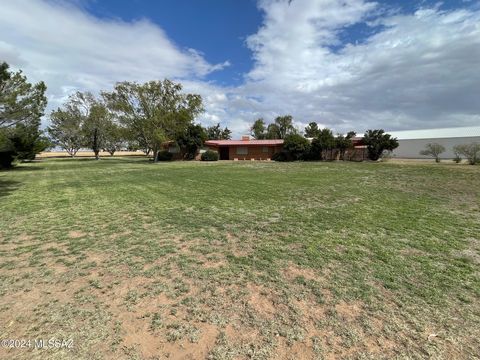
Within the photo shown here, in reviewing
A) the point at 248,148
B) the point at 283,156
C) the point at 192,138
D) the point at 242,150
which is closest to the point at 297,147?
the point at 283,156

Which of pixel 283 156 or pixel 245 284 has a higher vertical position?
pixel 283 156

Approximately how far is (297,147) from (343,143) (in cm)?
527

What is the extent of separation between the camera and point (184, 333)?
108 inches

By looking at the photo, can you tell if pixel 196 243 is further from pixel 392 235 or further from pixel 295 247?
pixel 392 235

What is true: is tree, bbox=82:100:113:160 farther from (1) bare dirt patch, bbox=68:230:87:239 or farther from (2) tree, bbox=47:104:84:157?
(1) bare dirt patch, bbox=68:230:87:239

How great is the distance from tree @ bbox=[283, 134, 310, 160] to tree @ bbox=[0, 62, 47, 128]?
997 inches

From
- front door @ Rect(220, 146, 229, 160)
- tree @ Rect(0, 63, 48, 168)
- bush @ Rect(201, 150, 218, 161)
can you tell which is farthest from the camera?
front door @ Rect(220, 146, 229, 160)

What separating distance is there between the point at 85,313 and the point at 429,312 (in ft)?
11.9

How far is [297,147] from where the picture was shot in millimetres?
34125

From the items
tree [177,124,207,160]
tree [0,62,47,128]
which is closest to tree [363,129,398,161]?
tree [177,124,207,160]

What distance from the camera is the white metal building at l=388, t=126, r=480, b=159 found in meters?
38.0

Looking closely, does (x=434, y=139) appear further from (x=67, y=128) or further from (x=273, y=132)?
(x=67, y=128)

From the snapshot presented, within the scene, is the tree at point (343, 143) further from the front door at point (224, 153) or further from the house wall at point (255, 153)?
the front door at point (224, 153)

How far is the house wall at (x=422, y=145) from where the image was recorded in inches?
1478
